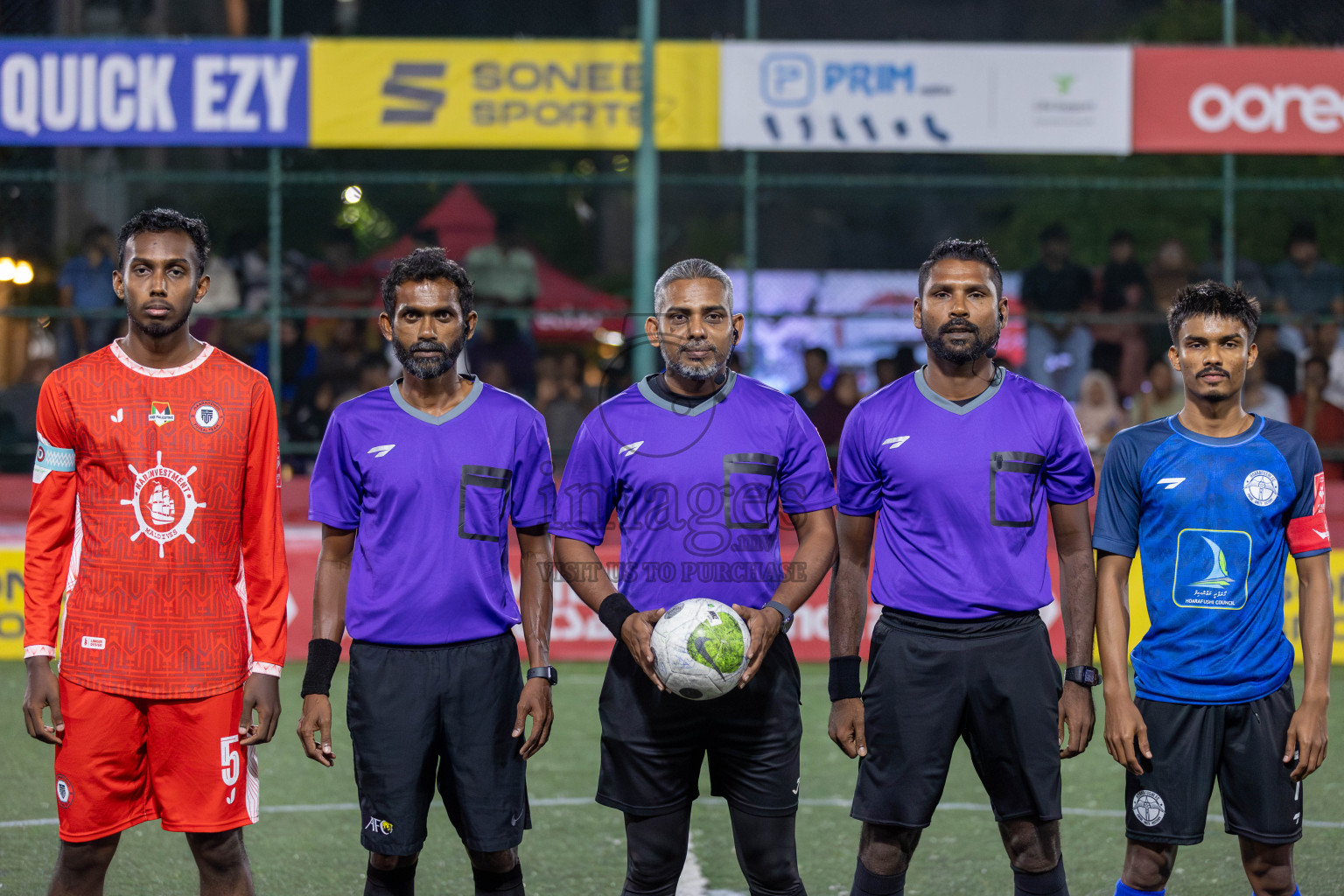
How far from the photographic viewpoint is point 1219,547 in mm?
4191

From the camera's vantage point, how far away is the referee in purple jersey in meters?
4.12

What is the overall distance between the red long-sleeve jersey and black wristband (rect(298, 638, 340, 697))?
94mm

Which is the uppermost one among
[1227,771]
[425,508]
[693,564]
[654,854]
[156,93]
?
[156,93]

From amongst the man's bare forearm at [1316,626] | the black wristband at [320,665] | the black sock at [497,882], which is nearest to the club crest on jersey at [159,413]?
the black wristband at [320,665]

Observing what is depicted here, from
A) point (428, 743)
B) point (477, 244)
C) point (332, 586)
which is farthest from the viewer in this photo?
point (477, 244)

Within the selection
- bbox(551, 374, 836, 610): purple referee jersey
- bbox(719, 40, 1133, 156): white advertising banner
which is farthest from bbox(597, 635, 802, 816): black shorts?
bbox(719, 40, 1133, 156): white advertising banner

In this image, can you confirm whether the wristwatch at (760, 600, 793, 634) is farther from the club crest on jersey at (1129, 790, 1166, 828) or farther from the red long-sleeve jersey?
the red long-sleeve jersey

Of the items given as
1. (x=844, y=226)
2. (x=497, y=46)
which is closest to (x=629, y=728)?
(x=497, y=46)

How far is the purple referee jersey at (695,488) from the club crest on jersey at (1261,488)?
1169 millimetres

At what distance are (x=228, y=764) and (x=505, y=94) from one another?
8.61 m

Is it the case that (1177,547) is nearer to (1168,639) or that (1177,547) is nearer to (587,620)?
(1168,639)

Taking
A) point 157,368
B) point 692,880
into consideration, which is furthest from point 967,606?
point 157,368

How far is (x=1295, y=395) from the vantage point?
1226 cm

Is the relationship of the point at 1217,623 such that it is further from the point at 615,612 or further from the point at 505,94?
the point at 505,94
